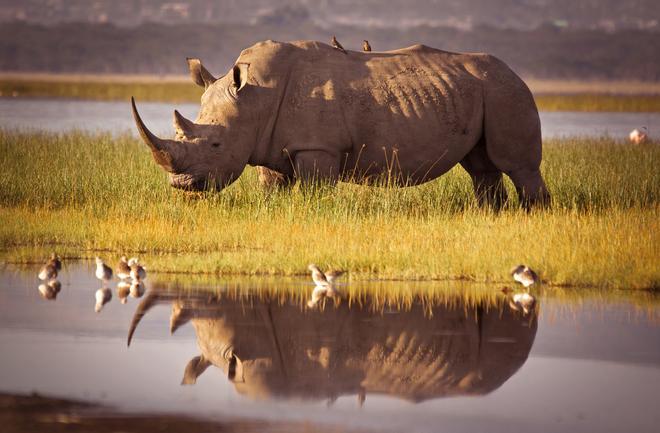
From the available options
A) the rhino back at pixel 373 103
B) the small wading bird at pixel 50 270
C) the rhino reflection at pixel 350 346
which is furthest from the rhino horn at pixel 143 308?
the rhino back at pixel 373 103

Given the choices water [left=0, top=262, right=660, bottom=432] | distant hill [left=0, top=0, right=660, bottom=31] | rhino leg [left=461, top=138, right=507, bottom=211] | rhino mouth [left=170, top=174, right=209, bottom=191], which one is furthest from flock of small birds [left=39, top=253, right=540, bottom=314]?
distant hill [left=0, top=0, right=660, bottom=31]

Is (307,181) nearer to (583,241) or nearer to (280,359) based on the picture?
(583,241)

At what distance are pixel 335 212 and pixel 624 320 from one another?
4422 mm

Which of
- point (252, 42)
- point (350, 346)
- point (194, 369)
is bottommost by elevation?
point (194, 369)

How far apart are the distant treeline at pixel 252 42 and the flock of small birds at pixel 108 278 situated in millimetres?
91275

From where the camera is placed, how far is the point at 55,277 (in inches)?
455

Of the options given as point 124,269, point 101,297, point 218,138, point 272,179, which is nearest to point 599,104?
point 272,179

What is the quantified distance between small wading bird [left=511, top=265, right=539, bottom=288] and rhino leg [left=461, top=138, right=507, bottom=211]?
4.93 metres

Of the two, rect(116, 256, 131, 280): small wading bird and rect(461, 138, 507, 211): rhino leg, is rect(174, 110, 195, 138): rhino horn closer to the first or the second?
rect(461, 138, 507, 211): rhino leg

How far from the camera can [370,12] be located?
155 meters

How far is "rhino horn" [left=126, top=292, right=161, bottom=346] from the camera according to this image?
32.1 ft

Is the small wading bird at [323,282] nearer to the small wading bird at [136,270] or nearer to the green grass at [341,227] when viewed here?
the green grass at [341,227]

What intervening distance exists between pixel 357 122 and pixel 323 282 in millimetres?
4269

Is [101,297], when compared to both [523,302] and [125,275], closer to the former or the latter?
[125,275]
